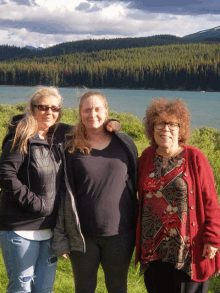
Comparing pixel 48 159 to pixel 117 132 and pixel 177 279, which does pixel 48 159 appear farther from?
pixel 177 279

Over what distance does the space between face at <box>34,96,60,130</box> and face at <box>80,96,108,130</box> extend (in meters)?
0.21

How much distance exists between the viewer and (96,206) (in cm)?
222

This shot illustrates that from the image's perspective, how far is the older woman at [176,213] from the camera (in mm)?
2129

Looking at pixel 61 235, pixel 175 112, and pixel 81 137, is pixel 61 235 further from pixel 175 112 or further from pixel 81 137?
pixel 175 112

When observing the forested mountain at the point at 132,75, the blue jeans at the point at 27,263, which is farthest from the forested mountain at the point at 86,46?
the blue jeans at the point at 27,263

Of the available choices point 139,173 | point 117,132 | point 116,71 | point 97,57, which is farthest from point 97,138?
point 97,57

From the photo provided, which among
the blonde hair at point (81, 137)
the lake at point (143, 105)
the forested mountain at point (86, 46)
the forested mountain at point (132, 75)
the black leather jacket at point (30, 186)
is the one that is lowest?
the lake at point (143, 105)

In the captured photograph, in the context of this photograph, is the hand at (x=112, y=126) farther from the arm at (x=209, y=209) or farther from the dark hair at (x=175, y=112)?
the arm at (x=209, y=209)

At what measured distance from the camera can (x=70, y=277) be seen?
3.60 meters

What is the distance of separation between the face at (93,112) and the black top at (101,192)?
206mm

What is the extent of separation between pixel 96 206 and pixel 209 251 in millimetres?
801

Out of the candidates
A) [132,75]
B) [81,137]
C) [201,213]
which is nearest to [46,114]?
[81,137]

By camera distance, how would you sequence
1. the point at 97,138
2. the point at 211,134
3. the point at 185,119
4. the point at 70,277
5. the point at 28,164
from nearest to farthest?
the point at 28,164, the point at 185,119, the point at 97,138, the point at 70,277, the point at 211,134

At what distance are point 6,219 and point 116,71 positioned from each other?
8031cm
